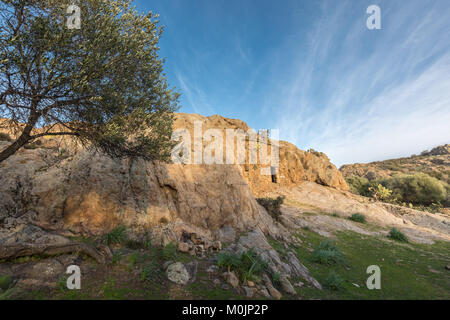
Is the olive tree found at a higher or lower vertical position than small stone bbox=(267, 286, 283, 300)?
higher

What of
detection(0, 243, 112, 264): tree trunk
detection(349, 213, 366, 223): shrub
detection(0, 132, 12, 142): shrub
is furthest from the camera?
detection(349, 213, 366, 223): shrub

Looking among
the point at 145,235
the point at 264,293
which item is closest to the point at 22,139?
the point at 145,235

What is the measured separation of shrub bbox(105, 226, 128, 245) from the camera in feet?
24.4

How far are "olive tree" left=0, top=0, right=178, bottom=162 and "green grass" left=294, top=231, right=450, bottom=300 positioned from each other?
881 cm

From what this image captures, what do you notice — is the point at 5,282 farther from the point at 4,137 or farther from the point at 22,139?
the point at 4,137

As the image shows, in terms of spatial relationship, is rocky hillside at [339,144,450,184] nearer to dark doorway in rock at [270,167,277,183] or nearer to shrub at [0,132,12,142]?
dark doorway in rock at [270,167,277,183]

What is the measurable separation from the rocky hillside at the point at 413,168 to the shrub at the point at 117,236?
210 feet

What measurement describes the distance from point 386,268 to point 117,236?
14000mm

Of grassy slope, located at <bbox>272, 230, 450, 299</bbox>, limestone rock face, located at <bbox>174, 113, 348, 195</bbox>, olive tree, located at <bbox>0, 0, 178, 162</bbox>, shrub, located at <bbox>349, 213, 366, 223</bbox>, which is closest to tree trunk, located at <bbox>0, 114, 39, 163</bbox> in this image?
olive tree, located at <bbox>0, 0, 178, 162</bbox>

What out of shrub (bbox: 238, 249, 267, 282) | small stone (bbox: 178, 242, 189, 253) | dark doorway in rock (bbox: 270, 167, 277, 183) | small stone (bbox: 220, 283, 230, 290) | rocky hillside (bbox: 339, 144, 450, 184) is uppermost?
rocky hillside (bbox: 339, 144, 450, 184)

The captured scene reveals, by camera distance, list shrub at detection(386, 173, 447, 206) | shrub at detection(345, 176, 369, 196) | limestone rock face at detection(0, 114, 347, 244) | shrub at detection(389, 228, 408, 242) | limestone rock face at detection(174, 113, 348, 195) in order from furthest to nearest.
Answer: shrub at detection(345, 176, 369, 196) < shrub at detection(386, 173, 447, 206) < limestone rock face at detection(174, 113, 348, 195) < shrub at detection(389, 228, 408, 242) < limestone rock face at detection(0, 114, 347, 244)
